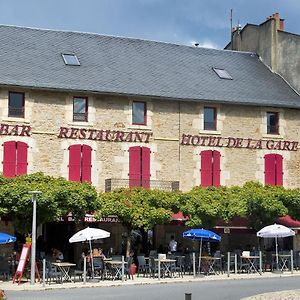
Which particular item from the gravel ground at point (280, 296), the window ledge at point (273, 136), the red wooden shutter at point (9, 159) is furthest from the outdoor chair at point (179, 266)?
the window ledge at point (273, 136)

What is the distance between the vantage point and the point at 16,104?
2884cm

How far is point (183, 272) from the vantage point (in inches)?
1089

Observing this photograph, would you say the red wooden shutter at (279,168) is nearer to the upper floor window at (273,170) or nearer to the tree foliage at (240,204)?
the upper floor window at (273,170)

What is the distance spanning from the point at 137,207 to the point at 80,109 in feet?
17.9

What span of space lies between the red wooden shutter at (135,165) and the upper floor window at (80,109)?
8.00ft

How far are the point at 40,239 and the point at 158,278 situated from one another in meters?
6.90

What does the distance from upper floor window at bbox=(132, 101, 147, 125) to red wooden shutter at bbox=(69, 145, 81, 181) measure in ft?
9.60

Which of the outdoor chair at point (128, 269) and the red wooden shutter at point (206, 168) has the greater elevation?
the red wooden shutter at point (206, 168)

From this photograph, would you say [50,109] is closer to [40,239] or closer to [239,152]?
[40,239]

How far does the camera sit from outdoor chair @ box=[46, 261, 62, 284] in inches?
935

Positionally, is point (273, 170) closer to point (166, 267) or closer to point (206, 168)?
point (206, 168)

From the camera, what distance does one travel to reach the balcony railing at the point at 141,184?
97.1ft

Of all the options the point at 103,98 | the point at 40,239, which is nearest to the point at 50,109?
the point at 103,98

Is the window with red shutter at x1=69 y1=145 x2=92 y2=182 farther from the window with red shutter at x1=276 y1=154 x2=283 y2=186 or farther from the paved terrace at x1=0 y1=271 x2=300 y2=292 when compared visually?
the window with red shutter at x1=276 y1=154 x2=283 y2=186
